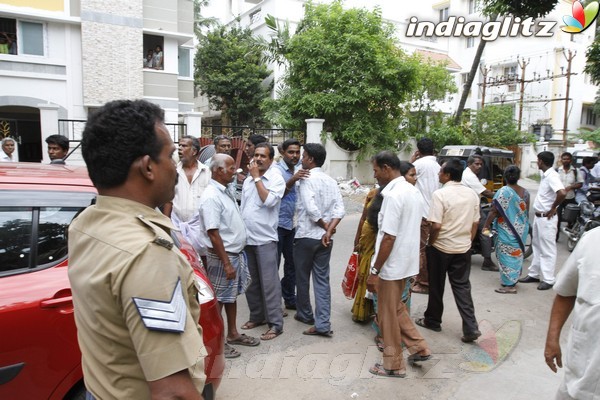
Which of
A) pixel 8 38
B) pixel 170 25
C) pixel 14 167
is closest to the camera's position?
pixel 14 167

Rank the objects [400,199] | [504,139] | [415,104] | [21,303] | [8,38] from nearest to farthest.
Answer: [21,303], [400,199], [8,38], [415,104], [504,139]

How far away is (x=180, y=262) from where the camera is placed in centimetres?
120

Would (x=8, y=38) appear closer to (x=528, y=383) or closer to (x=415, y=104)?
(x=415, y=104)

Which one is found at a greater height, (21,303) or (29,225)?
(29,225)

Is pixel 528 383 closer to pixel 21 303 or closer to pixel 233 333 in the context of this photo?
pixel 233 333

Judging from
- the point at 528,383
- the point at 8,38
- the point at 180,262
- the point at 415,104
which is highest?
the point at 8,38

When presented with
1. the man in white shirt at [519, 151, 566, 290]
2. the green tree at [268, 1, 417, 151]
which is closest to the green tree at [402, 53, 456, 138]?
the green tree at [268, 1, 417, 151]

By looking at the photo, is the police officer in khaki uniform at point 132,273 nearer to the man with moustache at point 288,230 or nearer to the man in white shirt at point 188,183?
the man in white shirt at point 188,183

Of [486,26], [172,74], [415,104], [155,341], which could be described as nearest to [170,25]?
[172,74]

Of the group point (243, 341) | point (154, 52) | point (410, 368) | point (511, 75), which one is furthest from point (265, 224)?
point (511, 75)

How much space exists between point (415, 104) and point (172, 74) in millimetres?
9651

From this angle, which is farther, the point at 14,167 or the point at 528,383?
the point at 528,383

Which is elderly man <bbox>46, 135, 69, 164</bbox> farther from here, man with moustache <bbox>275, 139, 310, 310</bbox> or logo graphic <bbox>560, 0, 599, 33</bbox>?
logo graphic <bbox>560, 0, 599, 33</bbox>

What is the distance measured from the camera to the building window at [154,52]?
54.8ft
